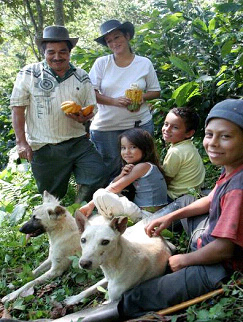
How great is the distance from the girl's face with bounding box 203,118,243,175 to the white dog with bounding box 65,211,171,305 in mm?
874

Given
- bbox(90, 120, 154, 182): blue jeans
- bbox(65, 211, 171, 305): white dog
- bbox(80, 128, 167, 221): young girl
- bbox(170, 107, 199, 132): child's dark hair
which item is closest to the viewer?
bbox(65, 211, 171, 305): white dog

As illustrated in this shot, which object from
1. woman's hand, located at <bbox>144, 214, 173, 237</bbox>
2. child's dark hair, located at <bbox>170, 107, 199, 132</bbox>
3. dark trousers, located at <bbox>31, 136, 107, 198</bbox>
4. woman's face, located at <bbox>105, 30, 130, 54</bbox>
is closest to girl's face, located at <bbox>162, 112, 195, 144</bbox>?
child's dark hair, located at <bbox>170, 107, 199, 132</bbox>

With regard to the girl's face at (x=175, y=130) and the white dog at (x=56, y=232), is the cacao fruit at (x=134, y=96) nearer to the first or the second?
the girl's face at (x=175, y=130)

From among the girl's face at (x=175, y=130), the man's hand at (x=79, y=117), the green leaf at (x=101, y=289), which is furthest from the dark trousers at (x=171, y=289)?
the man's hand at (x=79, y=117)

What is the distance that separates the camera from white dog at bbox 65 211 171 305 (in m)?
3.04

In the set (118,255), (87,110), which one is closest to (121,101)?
(87,110)

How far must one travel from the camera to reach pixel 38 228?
4.16 metres

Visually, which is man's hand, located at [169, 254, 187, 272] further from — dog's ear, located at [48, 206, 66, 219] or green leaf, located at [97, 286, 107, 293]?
dog's ear, located at [48, 206, 66, 219]

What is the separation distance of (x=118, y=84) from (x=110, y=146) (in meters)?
0.85

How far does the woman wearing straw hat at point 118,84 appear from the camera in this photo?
5250 millimetres

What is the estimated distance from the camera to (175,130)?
480 centimetres

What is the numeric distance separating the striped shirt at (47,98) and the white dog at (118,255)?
6.86 feet

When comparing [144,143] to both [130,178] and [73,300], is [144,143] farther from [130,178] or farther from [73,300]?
[73,300]

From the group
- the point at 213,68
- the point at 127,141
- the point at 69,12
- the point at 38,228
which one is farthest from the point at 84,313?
the point at 69,12
